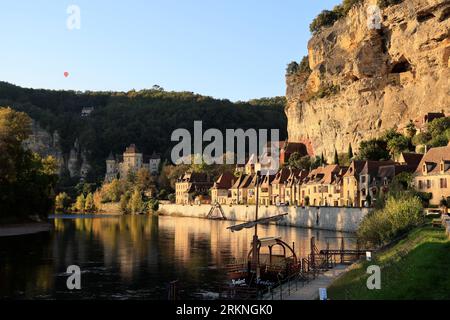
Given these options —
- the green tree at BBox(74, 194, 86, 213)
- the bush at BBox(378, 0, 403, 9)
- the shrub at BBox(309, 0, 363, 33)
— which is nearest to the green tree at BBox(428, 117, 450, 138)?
the bush at BBox(378, 0, 403, 9)

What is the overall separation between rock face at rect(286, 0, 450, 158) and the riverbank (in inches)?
2428

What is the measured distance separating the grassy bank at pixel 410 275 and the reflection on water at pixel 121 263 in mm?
8415

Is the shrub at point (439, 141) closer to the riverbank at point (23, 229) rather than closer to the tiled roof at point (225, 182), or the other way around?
the riverbank at point (23, 229)

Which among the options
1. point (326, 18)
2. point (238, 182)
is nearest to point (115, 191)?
point (238, 182)

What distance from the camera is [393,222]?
143ft

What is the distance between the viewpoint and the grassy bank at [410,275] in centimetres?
2098

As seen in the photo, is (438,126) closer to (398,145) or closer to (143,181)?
(398,145)

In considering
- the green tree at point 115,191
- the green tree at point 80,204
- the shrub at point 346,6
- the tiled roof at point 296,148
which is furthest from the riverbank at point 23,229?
the green tree at point 80,204

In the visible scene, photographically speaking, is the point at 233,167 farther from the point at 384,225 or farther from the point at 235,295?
the point at 235,295

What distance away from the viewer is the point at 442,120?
283ft

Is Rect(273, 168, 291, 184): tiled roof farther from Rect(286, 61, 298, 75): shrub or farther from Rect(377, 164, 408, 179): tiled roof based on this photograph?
Rect(286, 61, 298, 75): shrub

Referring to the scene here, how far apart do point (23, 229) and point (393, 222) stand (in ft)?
175
